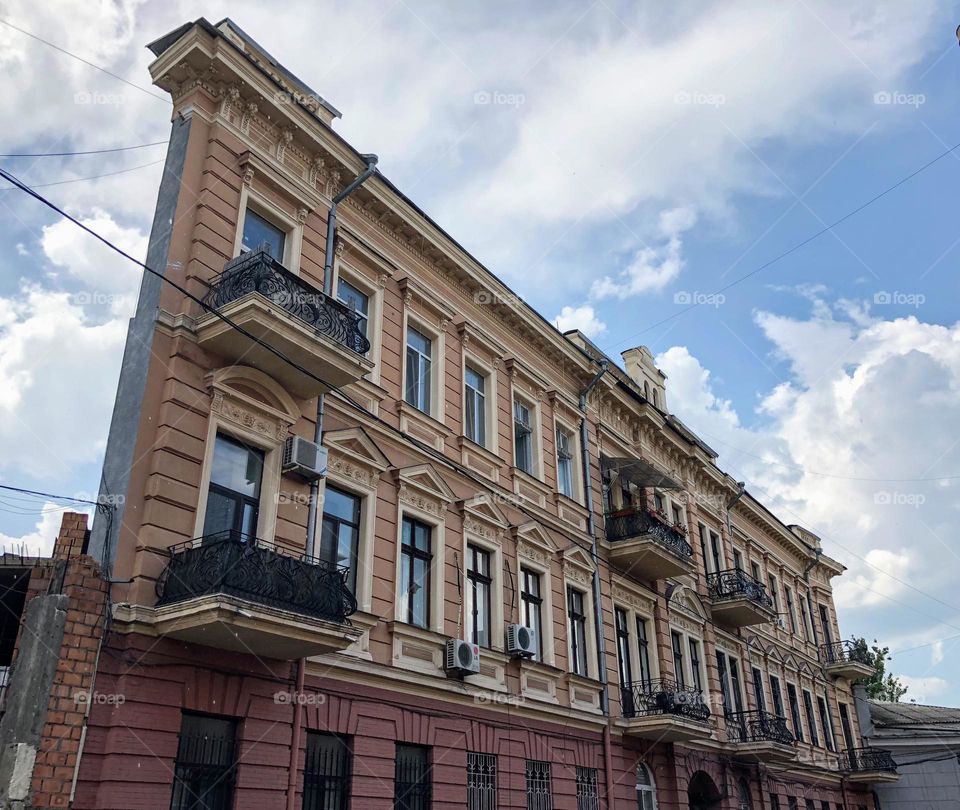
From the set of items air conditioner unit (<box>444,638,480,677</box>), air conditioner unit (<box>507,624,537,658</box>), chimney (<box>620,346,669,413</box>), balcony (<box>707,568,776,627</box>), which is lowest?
air conditioner unit (<box>444,638,480,677</box>)

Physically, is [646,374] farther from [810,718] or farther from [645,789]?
[810,718]

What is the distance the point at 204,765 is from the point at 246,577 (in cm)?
211

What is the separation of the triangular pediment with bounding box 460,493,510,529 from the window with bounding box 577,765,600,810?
461 centimetres

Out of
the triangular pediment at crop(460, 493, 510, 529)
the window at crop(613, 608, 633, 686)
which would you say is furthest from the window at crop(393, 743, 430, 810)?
the window at crop(613, 608, 633, 686)

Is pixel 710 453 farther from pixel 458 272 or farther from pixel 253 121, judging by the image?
pixel 253 121

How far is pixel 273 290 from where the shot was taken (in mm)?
10734

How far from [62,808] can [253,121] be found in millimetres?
9167

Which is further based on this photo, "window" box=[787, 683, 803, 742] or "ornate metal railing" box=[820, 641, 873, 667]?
"ornate metal railing" box=[820, 641, 873, 667]

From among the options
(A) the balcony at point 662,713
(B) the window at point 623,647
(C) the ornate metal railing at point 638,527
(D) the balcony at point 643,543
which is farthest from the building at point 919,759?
(C) the ornate metal railing at point 638,527

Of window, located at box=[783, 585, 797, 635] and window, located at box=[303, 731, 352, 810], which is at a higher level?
window, located at box=[783, 585, 797, 635]

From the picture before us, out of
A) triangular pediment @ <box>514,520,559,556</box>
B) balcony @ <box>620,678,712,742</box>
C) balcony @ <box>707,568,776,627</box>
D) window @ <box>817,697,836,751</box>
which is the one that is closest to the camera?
triangular pediment @ <box>514,520,559,556</box>

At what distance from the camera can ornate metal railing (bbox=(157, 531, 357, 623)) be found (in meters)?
8.94

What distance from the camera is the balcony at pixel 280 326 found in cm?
1044

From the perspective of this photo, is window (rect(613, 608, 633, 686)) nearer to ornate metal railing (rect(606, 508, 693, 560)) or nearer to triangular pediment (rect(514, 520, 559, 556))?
ornate metal railing (rect(606, 508, 693, 560))
